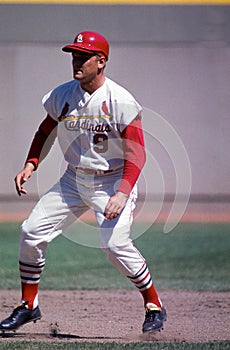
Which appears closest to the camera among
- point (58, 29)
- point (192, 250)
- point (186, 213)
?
point (192, 250)

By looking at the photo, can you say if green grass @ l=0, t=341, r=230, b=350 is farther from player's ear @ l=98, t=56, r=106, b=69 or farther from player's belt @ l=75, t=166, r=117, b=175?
player's ear @ l=98, t=56, r=106, b=69

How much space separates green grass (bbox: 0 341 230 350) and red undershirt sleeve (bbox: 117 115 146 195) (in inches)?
32.4

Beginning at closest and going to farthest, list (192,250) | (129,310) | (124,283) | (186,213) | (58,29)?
(129,310)
(124,283)
(192,250)
(186,213)
(58,29)

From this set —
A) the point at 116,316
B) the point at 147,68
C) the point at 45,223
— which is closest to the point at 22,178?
the point at 45,223

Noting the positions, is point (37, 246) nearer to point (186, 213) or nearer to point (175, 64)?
point (186, 213)

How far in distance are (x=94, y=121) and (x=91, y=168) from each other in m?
0.26

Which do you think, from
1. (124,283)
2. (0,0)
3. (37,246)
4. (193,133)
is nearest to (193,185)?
(193,133)

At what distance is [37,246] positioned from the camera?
180 inches

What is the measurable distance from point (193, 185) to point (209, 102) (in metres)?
1.40

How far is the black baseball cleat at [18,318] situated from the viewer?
4.64 metres

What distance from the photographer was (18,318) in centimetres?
466

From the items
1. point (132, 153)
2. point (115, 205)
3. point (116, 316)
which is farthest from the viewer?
point (116, 316)

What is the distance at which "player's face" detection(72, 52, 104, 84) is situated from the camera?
4.55 meters

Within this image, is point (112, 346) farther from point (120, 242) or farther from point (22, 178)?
point (22, 178)
